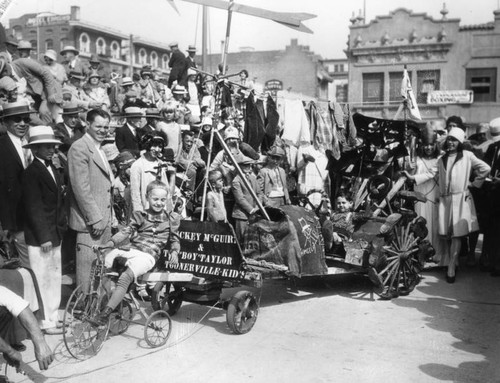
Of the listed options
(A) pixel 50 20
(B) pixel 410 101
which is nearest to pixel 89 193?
(B) pixel 410 101

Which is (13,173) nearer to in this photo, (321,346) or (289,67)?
(321,346)

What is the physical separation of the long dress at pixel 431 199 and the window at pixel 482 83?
31357mm

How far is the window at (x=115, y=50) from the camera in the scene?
6269cm

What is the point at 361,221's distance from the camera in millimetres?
8688

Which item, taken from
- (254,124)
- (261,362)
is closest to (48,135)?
Result: (261,362)

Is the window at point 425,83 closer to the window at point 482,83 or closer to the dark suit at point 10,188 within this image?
the window at point 482,83

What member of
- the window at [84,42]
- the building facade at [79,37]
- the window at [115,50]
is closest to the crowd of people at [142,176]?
the building facade at [79,37]

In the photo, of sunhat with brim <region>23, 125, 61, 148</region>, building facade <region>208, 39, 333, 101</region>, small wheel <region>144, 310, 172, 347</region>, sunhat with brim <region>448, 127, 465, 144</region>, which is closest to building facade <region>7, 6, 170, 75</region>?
building facade <region>208, 39, 333, 101</region>

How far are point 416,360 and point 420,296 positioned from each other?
2.72 m

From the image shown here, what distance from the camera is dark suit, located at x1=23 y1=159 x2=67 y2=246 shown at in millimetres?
5941

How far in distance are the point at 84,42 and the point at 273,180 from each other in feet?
178

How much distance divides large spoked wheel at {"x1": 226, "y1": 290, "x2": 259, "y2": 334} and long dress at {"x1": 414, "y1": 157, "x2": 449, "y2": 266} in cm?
431

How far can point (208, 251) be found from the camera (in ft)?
21.2

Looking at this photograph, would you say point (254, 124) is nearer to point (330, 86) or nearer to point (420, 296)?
point (420, 296)
